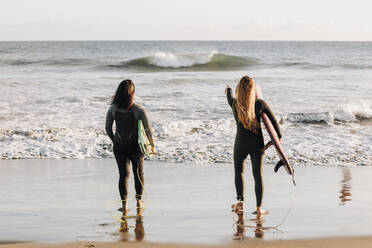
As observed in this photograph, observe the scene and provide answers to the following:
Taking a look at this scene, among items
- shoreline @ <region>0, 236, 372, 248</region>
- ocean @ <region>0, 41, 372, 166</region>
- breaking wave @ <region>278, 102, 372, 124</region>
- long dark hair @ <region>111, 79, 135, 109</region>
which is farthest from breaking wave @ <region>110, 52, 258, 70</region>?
shoreline @ <region>0, 236, 372, 248</region>

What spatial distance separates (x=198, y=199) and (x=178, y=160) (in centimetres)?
322

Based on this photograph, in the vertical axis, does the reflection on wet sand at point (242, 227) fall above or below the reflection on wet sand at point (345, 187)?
below

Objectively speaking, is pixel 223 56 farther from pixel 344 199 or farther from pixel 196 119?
pixel 344 199

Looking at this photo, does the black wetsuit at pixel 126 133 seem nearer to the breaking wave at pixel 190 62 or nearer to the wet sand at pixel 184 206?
the wet sand at pixel 184 206

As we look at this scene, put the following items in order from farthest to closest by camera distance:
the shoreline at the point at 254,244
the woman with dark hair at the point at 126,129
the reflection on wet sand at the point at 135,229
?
1. the woman with dark hair at the point at 126,129
2. the reflection on wet sand at the point at 135,229
3. the shoreline at the point at 254,244

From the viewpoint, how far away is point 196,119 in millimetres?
14984

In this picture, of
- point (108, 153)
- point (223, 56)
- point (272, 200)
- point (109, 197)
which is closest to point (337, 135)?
point (108, 153)

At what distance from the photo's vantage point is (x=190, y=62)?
39656 millimetres

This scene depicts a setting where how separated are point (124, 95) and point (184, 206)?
1.60m

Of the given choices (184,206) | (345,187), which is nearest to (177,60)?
(345,187)

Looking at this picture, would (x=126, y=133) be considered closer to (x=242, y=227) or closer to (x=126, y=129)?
(x=126, y=129)

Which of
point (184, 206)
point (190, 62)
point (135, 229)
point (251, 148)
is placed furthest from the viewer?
point (190, 62)

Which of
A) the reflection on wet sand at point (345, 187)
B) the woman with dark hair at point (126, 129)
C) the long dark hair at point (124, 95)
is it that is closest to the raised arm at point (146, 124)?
the woman with dark hair at point (126, 129)

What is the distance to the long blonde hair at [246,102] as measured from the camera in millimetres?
5305
